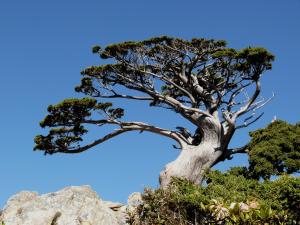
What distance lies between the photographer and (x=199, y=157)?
23.7 m

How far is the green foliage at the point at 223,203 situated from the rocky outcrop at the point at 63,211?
95.2 inches

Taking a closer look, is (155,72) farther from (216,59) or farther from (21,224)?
(21,224)

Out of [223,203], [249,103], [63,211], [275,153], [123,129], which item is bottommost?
[223,203]

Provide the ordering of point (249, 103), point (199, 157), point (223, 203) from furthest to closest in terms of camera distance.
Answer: point (249, 103) < point (199, 157) < point (223, 203)

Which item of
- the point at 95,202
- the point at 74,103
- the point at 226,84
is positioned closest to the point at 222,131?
the point at 226,84

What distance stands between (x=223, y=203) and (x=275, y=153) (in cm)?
1513

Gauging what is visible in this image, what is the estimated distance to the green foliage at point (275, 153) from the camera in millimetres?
21344

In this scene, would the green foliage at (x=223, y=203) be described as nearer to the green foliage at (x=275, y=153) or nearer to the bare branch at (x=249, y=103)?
the green foliage at (x=275, y=153)

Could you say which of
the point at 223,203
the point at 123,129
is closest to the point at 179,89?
the point at 123,129

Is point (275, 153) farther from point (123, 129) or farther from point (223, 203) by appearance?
point (223, 203)

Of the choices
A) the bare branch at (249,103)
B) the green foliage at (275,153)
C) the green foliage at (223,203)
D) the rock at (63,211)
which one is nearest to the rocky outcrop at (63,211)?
the rock at (63,211)

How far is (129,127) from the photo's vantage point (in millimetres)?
26781

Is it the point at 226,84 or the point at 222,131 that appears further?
the point at 226,84

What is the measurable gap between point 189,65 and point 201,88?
5.29ft
